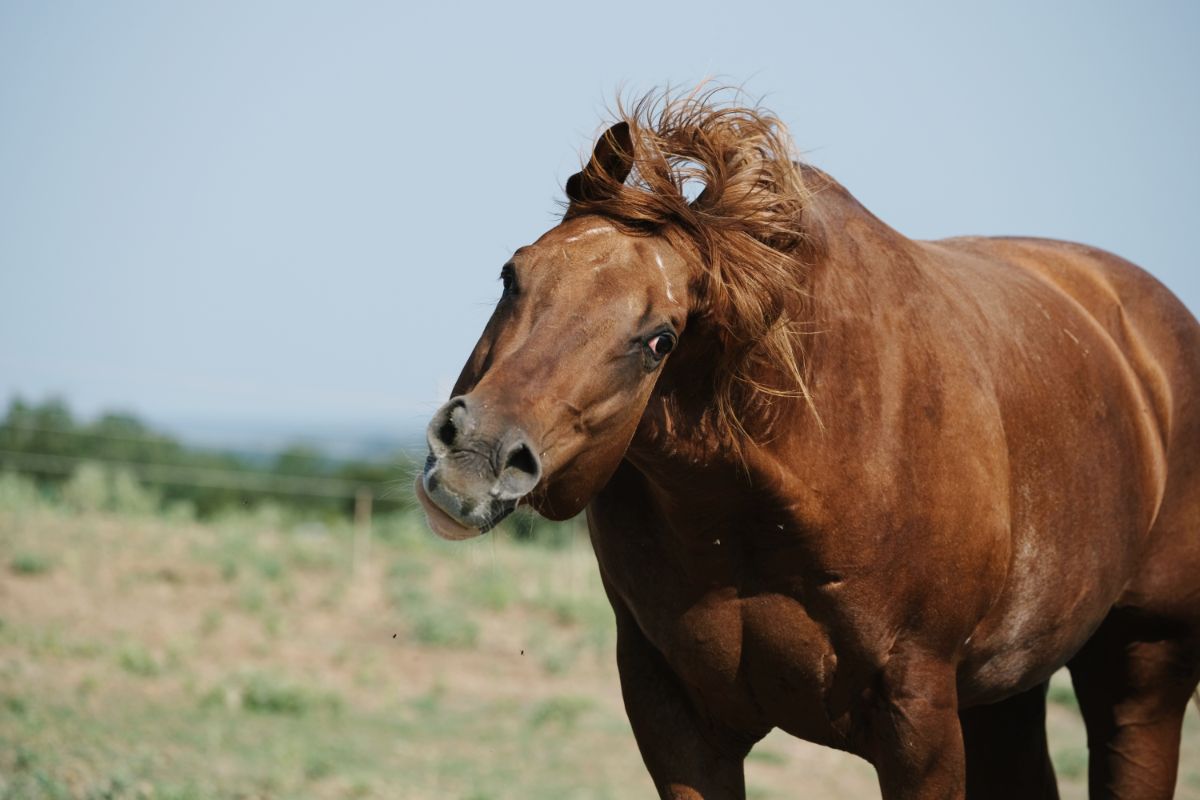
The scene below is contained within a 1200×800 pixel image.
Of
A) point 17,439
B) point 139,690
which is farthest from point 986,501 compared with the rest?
point 17,439

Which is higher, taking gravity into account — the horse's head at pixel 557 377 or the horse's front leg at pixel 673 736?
the horse's head at pixel 557 377

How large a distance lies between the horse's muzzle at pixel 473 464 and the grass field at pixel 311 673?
152 inches

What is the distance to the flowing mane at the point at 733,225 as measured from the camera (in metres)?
3.09

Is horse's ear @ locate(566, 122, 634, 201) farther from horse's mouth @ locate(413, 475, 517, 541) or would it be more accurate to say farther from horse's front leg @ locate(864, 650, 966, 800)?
horse's front leg @ locate(864, 650, 966, 800)

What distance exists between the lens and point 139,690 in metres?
10.1

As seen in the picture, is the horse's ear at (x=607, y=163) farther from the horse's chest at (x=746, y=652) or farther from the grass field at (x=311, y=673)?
the grass field at (x=311, y=673)

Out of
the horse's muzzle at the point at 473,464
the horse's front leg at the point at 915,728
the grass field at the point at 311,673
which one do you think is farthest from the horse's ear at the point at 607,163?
the grass field at the point at 311,673

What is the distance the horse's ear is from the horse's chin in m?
0.88

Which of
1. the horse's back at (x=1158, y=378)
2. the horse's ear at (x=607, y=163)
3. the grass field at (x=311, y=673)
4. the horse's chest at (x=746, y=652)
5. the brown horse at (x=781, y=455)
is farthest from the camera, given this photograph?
the grass field at (x=311, y=673)

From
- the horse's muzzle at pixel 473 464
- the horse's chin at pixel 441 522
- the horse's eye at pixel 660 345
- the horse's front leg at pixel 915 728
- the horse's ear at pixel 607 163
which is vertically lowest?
the horse's front leg at pixel 915 728

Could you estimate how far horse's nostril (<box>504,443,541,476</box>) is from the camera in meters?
2.67

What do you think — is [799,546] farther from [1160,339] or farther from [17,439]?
[17,439]

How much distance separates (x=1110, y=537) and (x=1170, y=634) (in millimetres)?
785

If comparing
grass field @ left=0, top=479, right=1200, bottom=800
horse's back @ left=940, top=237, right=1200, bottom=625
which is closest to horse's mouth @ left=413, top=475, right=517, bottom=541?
horse's back @ left=940, top=237, right=1200, bottom=625
